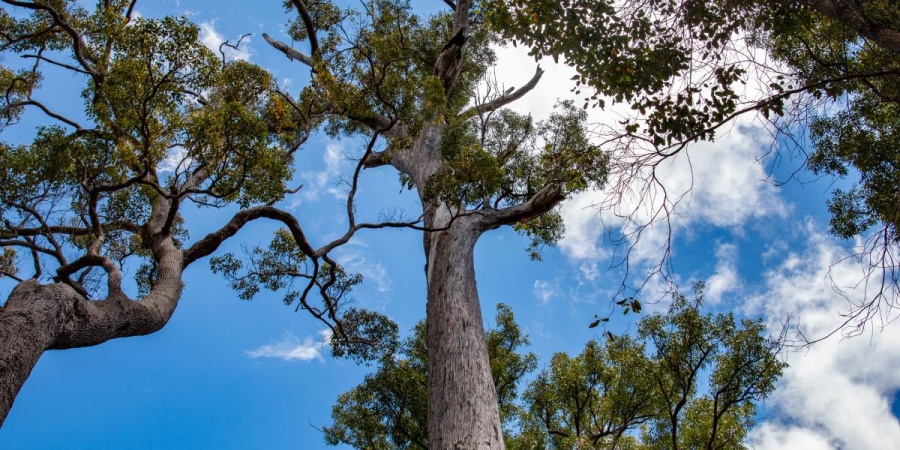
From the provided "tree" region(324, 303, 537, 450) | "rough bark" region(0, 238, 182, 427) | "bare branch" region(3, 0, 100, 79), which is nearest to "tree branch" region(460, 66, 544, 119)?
"tree" region(324, 303, 537, 450)

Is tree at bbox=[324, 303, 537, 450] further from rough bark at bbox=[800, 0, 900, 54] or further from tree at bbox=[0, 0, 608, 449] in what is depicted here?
rough bark at bbox=[800, 0, 900, 54]

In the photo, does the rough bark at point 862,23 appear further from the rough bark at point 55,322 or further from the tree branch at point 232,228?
the rough bark at point 55,322

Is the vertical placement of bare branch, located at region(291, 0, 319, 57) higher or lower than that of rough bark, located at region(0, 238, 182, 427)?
higher

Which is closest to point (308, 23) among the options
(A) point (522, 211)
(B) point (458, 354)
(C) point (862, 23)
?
(A) point (522, 211)

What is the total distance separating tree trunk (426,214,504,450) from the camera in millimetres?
4773

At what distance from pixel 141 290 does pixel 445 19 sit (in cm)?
888

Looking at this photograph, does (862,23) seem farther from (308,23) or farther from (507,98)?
(507,98)

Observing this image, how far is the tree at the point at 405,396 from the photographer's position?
9422 mm

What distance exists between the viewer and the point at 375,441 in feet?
32.4

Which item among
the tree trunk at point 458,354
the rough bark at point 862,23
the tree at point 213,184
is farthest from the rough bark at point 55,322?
the rough bark at point 862,23

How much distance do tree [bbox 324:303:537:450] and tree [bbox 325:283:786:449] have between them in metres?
0.02

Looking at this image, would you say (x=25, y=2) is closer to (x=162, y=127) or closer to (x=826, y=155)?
(x=162, y=127)

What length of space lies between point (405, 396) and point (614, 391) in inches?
138

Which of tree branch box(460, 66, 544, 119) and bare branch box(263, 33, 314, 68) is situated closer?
tree branch box(460, 66, 544, 119)
